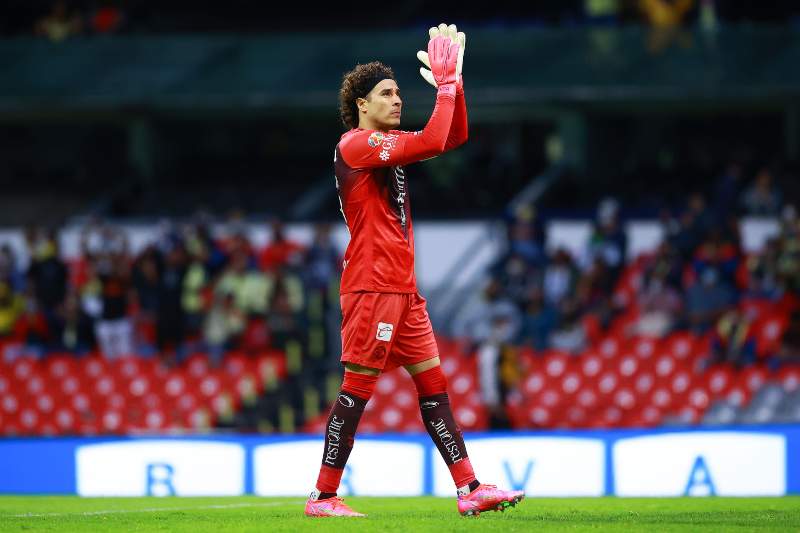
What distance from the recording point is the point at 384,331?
6.73 metres

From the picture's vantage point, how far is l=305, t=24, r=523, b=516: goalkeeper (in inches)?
265

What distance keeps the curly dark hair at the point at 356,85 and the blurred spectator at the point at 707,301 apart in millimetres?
8632

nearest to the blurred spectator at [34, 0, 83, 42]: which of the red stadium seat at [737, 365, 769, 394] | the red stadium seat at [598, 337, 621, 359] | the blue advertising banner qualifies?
the red stadium seat at [598, 337, 621, 359]

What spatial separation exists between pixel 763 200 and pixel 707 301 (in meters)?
3.42

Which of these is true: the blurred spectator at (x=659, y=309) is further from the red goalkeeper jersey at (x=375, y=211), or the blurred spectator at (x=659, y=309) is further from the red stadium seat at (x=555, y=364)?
the red goalkeeper jersey at (x=375, y=211)

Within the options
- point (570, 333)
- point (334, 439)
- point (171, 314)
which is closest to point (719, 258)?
point (570, 333)

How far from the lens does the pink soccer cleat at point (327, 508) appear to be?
22.3 feet

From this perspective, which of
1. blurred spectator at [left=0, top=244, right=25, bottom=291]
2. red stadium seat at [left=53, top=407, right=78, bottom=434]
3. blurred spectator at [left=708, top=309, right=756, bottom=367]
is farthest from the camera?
blurred spectator at [left=0, top=244, right=25, bottom=291]

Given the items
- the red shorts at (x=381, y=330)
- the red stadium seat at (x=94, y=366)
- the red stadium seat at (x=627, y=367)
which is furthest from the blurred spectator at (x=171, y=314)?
the red shorts at (x=381, y=330)

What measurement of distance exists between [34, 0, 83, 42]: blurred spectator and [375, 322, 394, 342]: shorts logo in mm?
16406

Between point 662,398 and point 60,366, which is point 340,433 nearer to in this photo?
point 662,398

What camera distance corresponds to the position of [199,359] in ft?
53.2

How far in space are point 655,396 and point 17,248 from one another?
1019 cm

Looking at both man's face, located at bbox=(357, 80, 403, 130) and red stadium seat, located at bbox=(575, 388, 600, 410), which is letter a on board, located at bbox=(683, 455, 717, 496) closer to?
red stadium seat, located at bbox=(575, 388, 600, 410)
